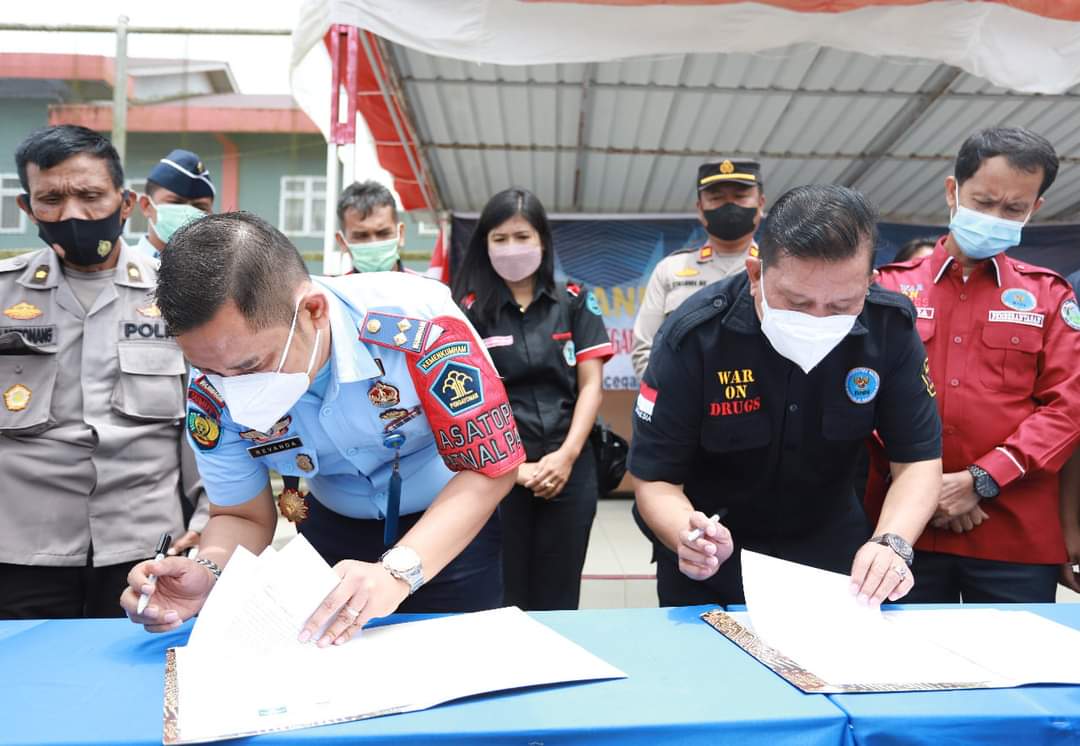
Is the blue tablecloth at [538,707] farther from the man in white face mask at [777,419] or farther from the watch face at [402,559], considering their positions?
the man in white face mask at [777,419]

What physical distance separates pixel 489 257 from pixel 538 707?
1.78 metres

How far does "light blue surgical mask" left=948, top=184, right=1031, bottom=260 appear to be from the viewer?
1760 millimetres

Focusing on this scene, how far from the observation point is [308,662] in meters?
0.96

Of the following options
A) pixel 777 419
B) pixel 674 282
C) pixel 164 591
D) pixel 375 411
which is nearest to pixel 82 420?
pixel 164 591

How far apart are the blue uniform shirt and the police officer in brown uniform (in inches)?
22.1

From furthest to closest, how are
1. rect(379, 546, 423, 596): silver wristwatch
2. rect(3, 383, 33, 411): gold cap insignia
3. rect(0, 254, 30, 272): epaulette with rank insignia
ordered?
rect(0, 254, 30, 272): epaulette with rank insignia, rect(3, 383, 33, 411): gold cap insignia, rect(379, 546, 423, 596): silver wristwatch

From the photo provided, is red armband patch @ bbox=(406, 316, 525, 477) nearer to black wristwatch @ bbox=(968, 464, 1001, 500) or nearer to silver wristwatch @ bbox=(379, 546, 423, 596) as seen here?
silver wristwatch @ bbox=(379, 546, 423, 596)

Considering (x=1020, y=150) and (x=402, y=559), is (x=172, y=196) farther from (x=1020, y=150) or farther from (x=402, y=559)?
(x=1020, y=150)

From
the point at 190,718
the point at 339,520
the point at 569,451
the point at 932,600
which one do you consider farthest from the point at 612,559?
the point at 190,718

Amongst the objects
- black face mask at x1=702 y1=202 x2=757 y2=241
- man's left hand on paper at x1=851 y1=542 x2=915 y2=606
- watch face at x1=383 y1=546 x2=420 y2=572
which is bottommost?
man's left hand on paper at x1=851 y1=542 x2=915 y2=606

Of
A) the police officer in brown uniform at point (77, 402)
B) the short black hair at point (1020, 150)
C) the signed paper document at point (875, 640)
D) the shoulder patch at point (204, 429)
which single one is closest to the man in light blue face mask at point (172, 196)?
the police officer in brown uniform at point (77, 402)

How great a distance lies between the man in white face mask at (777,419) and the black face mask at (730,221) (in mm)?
1208

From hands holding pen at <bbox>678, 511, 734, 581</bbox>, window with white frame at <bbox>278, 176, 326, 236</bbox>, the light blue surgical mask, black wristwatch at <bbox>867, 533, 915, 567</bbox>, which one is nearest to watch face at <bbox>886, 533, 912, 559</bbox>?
black wristwatch at <bbox>867, 533, 915, 567</bbox>

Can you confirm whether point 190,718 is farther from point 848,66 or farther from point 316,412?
point 848,66
